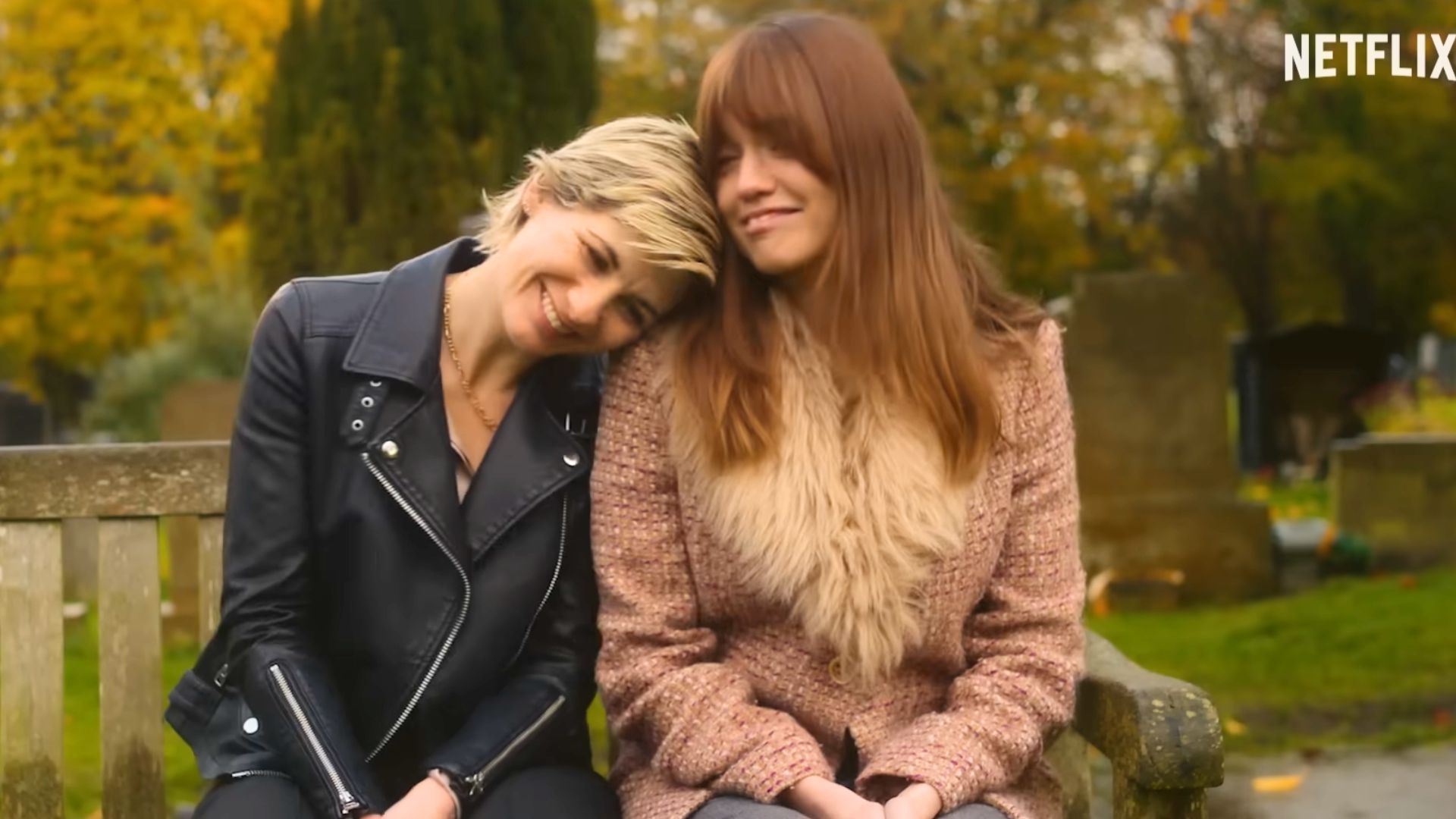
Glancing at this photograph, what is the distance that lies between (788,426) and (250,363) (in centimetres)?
88

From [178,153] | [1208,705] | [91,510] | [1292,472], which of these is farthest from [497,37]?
[1292,472]

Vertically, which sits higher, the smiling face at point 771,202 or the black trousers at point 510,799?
the smiling face at point 771,202

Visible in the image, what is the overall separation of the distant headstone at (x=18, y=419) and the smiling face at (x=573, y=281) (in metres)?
6.77

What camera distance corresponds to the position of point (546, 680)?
2818 millimetres

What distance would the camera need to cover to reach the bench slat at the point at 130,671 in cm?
316

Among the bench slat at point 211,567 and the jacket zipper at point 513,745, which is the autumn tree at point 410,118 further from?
the jacket zipper at point 513,745

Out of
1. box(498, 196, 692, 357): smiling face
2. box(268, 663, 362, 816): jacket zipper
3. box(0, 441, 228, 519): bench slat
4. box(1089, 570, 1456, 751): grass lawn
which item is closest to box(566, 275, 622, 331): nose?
box(498, 196, 692, 357): smiling face

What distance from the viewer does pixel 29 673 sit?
3.14 meters

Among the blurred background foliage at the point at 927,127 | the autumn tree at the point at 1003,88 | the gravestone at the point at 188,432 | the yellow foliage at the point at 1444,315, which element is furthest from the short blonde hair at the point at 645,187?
the yellow foliage at the point at 1444,315

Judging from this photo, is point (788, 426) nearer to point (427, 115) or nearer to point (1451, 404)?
point (427, 115)

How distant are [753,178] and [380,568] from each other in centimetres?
85

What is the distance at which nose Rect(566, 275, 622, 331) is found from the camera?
2701mm

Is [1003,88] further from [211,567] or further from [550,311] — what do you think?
[550,311]

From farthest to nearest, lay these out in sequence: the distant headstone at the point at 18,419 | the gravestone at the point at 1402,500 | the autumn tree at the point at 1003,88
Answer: the autumn tree at the point at 1003,88 < the gravestone at the point at 1402,500 < the distant headstone at the point at 18,419
